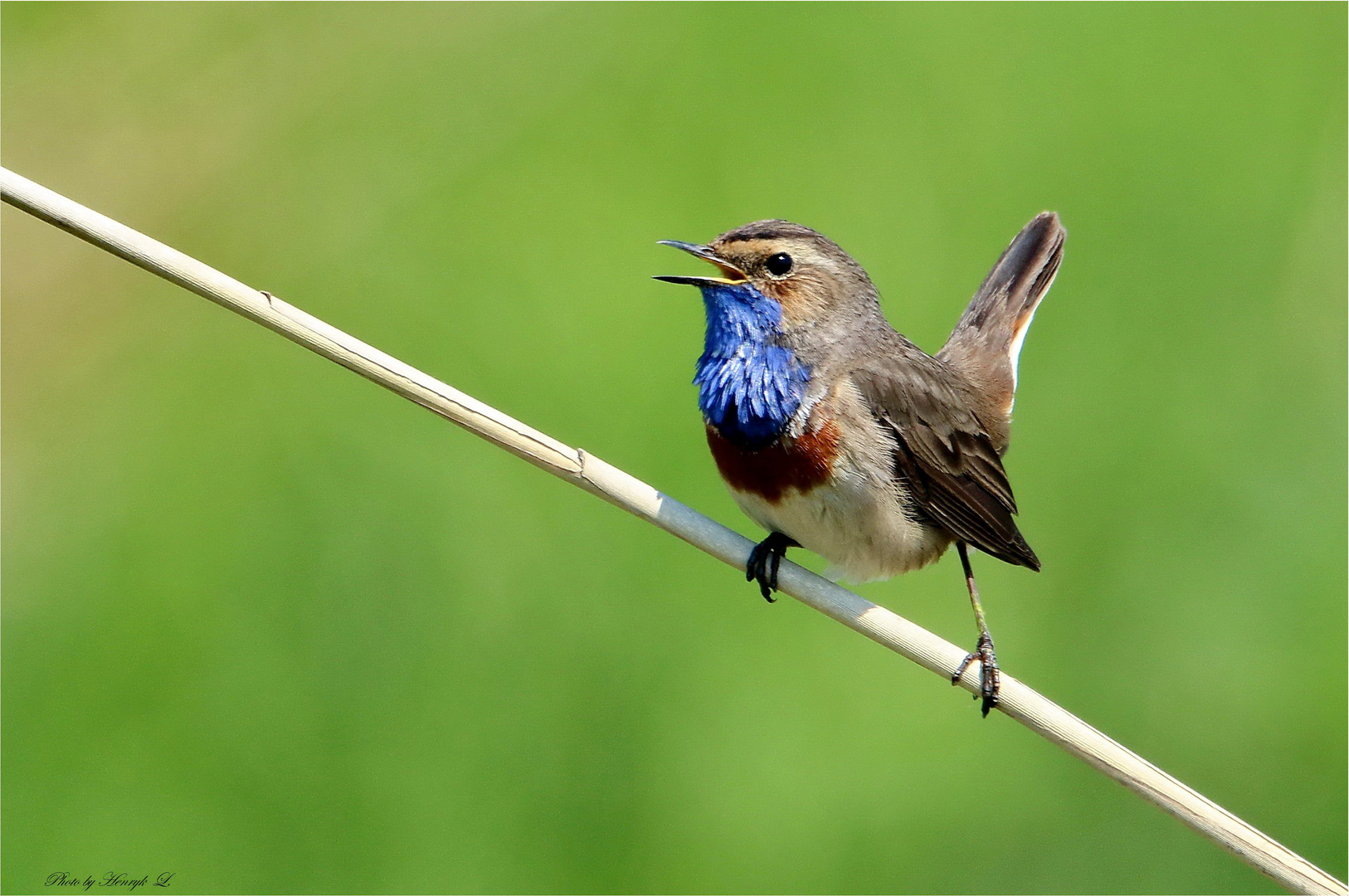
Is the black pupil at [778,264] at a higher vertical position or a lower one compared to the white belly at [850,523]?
higher

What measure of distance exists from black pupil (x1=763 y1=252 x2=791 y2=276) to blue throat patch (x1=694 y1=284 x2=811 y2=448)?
109 millimetres

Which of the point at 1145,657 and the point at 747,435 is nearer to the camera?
the point at 747,435

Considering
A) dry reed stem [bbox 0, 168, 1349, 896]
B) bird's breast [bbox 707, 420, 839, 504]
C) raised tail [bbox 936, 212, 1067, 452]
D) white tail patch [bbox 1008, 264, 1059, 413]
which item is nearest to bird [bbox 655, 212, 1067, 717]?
bird's breast [bbox 707, 420, 839, 504]

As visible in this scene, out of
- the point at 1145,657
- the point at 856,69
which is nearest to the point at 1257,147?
the point at 856,69

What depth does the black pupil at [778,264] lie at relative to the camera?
4.49 m

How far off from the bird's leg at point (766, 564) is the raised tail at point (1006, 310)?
136 centimetres

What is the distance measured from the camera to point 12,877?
5.25 meters

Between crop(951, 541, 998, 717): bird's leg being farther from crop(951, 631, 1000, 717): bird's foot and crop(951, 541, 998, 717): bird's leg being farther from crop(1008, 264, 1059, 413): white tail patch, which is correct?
crop(1008, 264, 1059, 413): white tail patch

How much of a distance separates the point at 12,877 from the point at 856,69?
601cm

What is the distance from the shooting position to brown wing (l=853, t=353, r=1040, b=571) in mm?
4625

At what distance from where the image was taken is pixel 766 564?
4.36m

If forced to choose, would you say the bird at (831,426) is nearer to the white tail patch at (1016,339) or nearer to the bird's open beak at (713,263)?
the bird's open beak at (713,263)

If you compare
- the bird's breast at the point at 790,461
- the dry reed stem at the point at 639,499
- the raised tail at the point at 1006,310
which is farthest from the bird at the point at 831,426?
the raised tail at the point at 1006,310

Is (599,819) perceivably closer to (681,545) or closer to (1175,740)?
(681,545)
